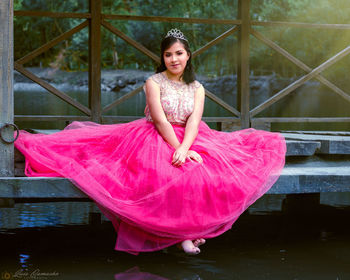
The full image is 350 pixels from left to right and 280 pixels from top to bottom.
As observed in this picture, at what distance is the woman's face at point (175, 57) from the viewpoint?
3.85 m

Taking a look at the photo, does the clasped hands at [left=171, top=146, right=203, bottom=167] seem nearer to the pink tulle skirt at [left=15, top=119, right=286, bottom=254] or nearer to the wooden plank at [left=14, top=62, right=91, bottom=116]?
the pink tulle skirt at [left=15, top=119, right=286, bottom=254]

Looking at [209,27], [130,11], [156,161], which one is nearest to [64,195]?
[156,161]

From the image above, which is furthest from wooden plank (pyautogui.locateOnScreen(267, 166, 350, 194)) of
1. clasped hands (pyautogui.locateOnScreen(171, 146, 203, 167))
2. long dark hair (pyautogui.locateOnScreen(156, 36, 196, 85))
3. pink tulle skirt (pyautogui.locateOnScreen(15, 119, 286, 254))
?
long dark hair (pyautogui.locateOnScreen(156, 36, 196, 85))

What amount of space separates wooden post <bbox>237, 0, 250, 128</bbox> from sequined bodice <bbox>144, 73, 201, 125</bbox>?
105 inches

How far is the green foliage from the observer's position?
3206cm

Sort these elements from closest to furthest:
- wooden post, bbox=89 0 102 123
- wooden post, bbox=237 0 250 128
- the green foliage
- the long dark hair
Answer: the long dark hair < wooden post, bbox=89 0 102 123 < wooden post, bbox=237 0 250 128 < the green foliage

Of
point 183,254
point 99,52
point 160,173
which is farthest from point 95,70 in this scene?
point 160,173

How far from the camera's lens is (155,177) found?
340 cm

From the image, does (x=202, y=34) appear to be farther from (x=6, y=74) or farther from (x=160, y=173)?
(x=160, y=173)

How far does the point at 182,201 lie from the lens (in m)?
3.33

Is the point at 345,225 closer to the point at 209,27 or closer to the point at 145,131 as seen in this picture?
the point at 145,131

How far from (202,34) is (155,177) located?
36.0 m

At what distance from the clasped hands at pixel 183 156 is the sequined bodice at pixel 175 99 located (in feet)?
1.20

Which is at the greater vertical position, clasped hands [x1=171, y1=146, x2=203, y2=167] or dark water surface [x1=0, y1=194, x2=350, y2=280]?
clasped hands [x1=171, y1=146, x2=203, y2=167]
